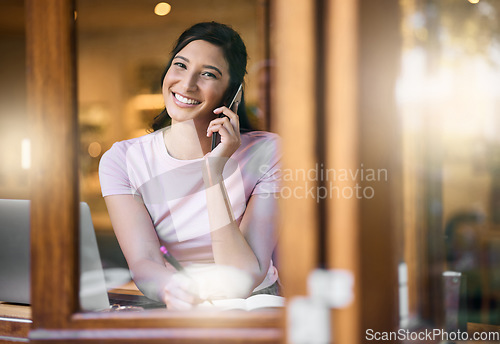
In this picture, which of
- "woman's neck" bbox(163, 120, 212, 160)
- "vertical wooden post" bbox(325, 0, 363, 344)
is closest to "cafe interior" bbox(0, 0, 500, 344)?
"vertical wooden post" bbox(325, 0, 363, 344)

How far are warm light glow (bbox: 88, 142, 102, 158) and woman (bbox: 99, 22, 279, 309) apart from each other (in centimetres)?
7

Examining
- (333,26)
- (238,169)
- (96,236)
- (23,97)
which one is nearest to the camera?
(333,26)

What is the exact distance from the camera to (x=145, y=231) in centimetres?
148

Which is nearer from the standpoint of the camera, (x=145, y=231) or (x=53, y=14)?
(x=53, y=14)

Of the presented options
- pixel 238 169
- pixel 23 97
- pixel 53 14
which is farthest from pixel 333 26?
pixel 23 97

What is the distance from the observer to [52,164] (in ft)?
3.08

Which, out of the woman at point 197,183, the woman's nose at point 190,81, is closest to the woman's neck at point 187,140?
the woman at point 197,183

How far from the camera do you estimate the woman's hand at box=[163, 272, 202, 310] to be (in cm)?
117

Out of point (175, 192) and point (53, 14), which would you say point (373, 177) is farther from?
point (175, 192)

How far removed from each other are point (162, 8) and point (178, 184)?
2.23ft

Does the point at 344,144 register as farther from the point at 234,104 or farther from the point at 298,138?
the point at 234,104

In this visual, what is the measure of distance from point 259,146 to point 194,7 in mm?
611

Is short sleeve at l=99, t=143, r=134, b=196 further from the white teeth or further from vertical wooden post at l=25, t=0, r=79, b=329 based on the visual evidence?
vertical wooden post at l=25, t=0, r=79, b=329

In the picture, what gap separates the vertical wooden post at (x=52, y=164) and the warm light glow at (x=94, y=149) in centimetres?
39
